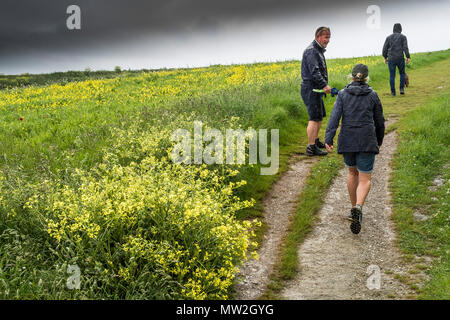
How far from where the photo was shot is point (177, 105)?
39.6ft

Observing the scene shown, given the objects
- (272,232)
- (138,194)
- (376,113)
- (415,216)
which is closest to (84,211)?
(138,194)

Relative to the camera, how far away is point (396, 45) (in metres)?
15.3

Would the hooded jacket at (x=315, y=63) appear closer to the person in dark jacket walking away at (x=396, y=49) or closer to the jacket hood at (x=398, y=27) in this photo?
the person in dark jacket walking away at (x=396, y=49)

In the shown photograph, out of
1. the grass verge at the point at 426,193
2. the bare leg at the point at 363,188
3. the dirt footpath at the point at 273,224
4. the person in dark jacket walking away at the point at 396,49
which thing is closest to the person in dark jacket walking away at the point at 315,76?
the dirt footpath at the point at 273,224

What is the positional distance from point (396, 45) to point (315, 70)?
8.64m

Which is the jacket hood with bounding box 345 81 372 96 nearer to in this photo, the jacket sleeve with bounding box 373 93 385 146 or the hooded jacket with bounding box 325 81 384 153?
the hooded jacket with bounding box 325 81 384 153

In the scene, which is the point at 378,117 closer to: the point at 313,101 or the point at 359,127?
the point at 359,127

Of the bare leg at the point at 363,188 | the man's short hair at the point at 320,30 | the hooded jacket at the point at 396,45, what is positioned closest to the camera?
the bare leg at the point at 363,188

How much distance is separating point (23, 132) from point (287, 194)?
8.40m

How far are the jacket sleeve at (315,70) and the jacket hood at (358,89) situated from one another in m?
2.74

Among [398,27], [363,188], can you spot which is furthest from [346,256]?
[398,27]

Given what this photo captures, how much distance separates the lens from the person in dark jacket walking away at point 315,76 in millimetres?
8711
